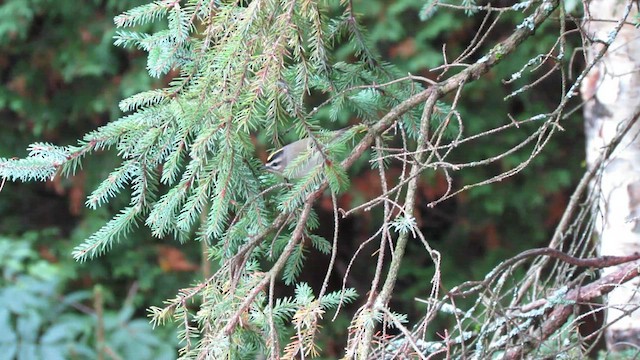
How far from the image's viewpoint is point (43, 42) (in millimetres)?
4059

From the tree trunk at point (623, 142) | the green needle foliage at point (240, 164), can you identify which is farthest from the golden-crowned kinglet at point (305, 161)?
the tree trunk at point (623, 142)

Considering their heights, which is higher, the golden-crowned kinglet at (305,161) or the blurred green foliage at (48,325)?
the blurred green foliage at (48,325)

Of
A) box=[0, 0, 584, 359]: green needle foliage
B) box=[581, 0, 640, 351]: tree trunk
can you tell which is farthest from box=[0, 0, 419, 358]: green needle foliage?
box=[581, 0, 640, 351]: tree trunk

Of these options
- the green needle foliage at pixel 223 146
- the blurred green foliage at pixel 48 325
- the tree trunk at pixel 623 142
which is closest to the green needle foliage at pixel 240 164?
the green needle foliage at pixel 223 146

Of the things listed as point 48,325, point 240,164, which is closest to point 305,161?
point 240,164

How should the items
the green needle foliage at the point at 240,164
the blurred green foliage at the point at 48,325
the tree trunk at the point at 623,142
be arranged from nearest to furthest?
the green needle foliage at the point at 240,164 < the tree trunk at the point at 623,142 < the blurred green foliage at the point at 48,325

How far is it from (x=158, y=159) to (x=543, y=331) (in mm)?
881

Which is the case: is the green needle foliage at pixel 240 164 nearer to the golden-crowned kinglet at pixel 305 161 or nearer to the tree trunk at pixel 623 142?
the golden-crowned kinglet at pixel 305 161

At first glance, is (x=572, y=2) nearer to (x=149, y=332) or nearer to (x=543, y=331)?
(x=543, y=331)

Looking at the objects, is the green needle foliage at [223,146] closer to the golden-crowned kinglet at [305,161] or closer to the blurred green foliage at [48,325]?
the golden-crowned kinglet at [305,161]

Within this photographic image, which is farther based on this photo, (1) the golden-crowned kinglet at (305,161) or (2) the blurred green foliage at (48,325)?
(2) the blurred green foliage at (48,325)

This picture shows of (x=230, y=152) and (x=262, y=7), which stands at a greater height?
(x=262, y=7)

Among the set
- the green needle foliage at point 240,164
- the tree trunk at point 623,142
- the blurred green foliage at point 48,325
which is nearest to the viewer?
the green needle foliage at point 240,164

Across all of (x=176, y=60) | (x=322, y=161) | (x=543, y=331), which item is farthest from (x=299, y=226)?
(x=543, y=331)
